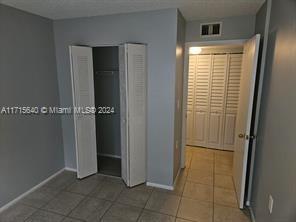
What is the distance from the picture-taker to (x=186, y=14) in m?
2.60

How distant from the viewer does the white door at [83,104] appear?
2.75m

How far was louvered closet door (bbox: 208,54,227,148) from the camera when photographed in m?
3.85

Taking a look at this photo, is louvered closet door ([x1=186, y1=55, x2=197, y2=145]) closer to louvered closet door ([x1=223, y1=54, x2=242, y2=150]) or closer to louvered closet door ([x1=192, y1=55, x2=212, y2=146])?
louvered closet door ([x1=192, y1=55, x2=212, y2=146])

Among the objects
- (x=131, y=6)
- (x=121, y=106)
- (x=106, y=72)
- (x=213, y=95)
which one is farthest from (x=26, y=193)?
(x=213, y=95)

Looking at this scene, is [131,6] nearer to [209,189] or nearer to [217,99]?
[217,99]

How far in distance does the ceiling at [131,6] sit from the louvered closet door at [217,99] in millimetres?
1303

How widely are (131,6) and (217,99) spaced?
8.40 ft

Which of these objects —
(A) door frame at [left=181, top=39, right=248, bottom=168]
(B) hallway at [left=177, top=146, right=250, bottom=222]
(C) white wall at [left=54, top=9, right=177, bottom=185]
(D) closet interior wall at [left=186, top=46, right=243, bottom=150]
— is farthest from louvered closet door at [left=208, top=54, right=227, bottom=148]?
(C) white wall at [left=54, top=9, right=177, bottom=185]

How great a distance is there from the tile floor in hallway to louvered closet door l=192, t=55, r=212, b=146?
1.20 meters

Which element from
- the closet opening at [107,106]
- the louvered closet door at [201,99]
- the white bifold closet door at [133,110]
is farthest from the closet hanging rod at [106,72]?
the louvered closet door at [201,99]

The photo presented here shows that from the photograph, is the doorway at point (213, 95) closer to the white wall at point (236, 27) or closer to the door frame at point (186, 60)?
the door frame at point (186, 60)

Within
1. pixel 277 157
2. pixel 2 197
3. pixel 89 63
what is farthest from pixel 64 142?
pixel 277 157

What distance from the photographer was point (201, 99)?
4.12 meters

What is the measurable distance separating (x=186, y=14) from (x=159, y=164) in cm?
210
